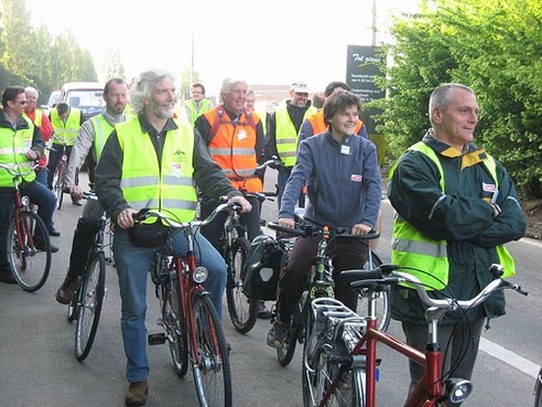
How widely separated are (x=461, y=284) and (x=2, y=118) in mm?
5986

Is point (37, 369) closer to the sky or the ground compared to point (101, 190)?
closer to the ground

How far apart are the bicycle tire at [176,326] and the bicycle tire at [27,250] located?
3.04 meters

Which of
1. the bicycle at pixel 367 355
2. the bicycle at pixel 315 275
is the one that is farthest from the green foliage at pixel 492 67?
the bicycle at pixel 367 355

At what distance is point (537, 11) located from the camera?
12.1 metres

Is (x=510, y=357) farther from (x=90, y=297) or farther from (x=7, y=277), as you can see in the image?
(x=7, y=277)

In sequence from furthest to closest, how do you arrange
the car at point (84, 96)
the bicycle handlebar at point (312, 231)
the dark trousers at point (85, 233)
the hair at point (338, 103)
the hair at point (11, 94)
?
the car at point (84, 96) < the hair at point (11, 94) < the dark trousers at point (85, 233) < the hair at point (338, 103) < the bicycle handlebar at point (312, 231)

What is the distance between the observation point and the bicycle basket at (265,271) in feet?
18.7

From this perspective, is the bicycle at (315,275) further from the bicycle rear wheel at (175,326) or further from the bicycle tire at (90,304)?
the bicycle tire at (90,304)

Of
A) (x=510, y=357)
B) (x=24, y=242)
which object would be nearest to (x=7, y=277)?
(x=24, y=242)

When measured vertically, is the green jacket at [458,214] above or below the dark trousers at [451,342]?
above

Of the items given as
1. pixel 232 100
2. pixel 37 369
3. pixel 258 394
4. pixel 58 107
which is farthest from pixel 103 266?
pixel 58 107

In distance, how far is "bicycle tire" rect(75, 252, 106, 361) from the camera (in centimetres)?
591

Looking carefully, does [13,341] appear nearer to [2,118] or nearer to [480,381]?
[2,118]

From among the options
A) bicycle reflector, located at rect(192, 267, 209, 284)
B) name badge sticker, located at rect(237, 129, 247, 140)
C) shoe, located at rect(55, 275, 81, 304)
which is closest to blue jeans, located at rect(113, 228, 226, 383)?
bicycle reflector, located at rect(192, 267, 209, 284)
